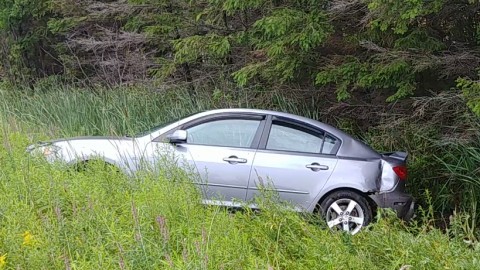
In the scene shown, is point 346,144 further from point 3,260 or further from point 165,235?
point 3,260

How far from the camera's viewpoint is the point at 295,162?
664 centimetres

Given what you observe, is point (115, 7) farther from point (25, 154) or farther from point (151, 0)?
point (25, 154)

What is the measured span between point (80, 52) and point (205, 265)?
679 inches

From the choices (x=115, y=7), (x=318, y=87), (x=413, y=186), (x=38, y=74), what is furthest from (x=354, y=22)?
(x=38, y=74)

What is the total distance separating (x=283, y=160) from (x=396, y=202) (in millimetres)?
1474

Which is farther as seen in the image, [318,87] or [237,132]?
[318,87]

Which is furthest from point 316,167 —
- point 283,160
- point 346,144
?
point 346,144

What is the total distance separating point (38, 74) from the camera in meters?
20.9

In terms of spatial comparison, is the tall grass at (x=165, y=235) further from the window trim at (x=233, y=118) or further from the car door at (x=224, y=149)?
the window trim at (x=233, y=118)

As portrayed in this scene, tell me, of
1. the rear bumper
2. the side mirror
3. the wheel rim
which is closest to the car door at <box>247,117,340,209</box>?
the wheel rim

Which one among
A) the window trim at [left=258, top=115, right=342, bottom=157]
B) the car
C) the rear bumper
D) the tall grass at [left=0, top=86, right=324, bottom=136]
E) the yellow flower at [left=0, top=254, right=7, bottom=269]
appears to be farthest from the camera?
the tall grass at [left=0, top=86, right=324, bottom=136]

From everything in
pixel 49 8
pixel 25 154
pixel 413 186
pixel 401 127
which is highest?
pixel 49 8

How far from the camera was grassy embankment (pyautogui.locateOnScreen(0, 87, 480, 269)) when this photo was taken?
11.1ft

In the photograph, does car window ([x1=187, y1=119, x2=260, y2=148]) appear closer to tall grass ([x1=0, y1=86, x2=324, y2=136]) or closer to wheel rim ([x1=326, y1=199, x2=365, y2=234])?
wheel rim ([x1=326, y1=199, x2=365, y2=234])
